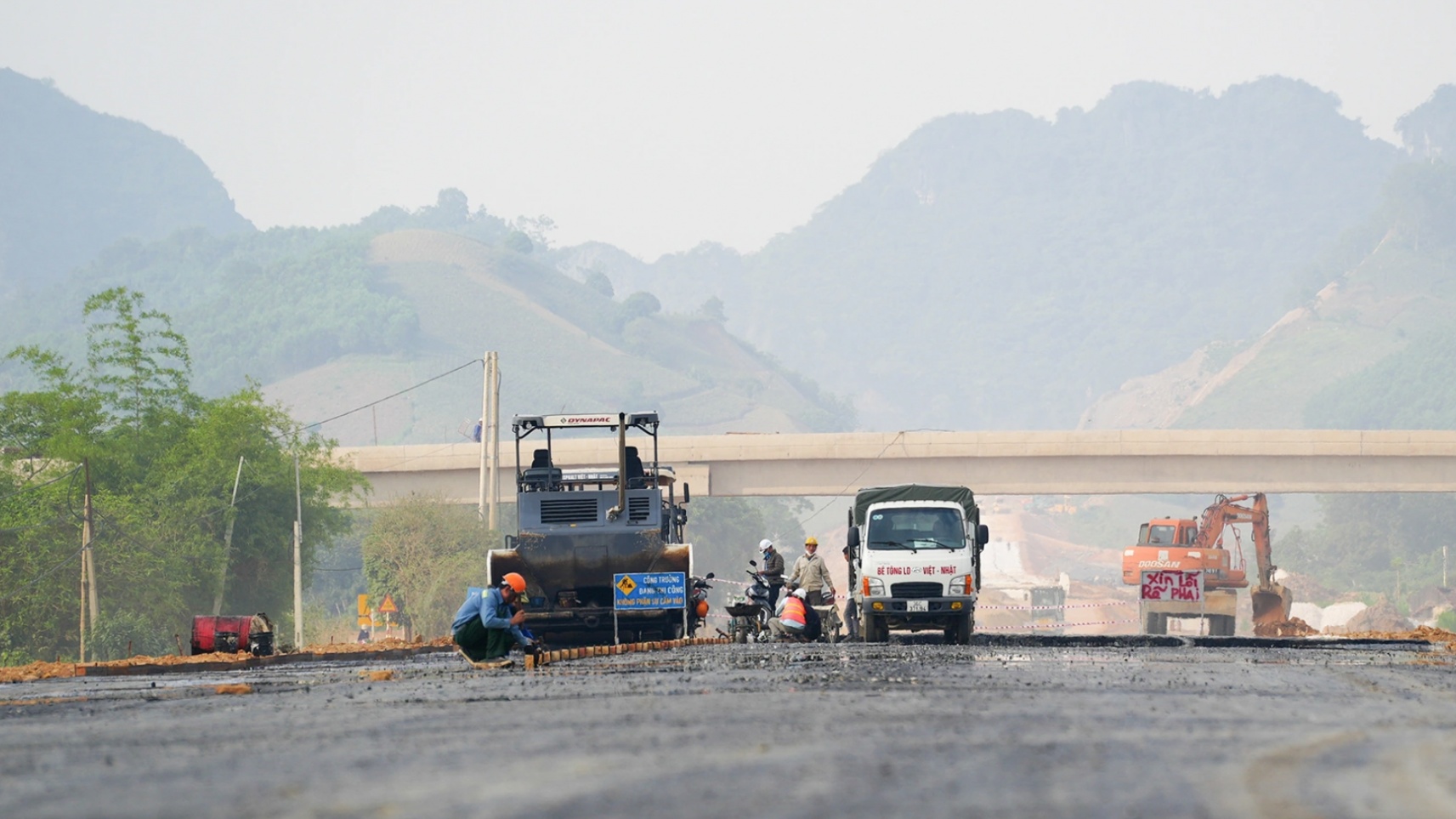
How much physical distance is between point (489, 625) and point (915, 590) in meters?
8.93

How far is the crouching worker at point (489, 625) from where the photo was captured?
787 inches

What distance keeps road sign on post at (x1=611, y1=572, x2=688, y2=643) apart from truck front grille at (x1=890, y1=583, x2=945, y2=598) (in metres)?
3.68

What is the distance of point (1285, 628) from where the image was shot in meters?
46.7

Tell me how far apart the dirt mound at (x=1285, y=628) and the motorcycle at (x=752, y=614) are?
21365 mm

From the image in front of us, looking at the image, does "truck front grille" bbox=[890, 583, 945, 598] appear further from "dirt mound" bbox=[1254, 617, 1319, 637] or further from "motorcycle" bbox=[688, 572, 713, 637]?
"dirt mound" bbox=[1254, 617, 1319, 637]

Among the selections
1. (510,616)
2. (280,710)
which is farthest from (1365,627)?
(280,710)

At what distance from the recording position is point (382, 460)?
70.8 m

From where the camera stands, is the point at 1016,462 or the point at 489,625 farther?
the point at 1016,462

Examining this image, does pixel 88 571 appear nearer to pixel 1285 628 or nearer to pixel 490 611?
pixel 490 611

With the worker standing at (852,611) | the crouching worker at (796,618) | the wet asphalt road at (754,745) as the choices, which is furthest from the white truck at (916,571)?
the wet asphalt road at (754,745)

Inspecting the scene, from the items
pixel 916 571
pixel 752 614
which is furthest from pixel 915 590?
pixel 752 614

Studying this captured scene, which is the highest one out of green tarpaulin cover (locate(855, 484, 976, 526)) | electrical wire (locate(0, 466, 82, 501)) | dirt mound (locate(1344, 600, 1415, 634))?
electrical wire (locate(0, 466, 82, 501))

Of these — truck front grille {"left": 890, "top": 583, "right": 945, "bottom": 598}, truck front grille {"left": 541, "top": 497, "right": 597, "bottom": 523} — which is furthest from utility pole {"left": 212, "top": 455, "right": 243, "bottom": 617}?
truck front grille {"left": 890, "top": 583, "right": 945, "bottom": 598}

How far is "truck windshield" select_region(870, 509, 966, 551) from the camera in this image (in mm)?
27250
